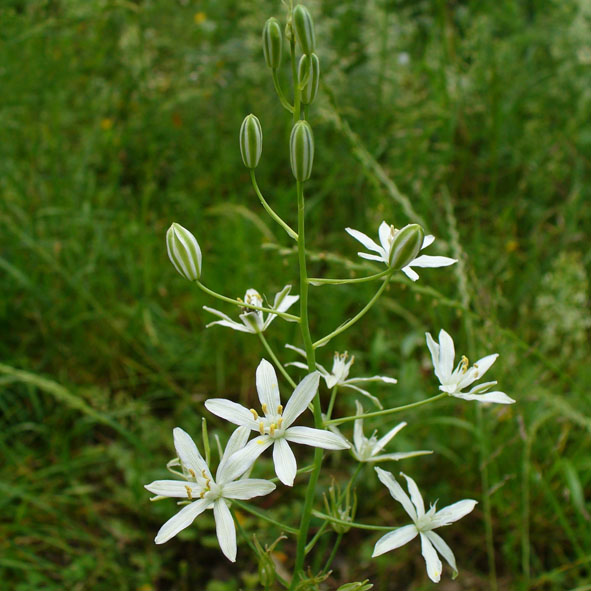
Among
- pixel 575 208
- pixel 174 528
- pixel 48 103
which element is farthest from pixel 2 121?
pixel 575 208

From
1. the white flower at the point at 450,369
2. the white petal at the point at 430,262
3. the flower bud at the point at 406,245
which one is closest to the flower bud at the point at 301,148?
the flower bud at the point at 406,245

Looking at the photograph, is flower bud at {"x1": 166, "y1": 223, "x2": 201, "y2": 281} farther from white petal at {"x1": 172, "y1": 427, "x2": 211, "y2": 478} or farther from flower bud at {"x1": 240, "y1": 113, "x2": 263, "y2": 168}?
white petal at {"x1": 172, "y1": 427, "x2": 211, "y2": 478}

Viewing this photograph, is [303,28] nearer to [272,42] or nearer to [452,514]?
[272,42]

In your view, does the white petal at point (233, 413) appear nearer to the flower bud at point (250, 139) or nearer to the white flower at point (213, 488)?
the white flower at point (213, 488)

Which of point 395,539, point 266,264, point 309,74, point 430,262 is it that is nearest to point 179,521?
point 395,539

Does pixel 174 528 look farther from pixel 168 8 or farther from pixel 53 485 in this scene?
pixel 168 8
